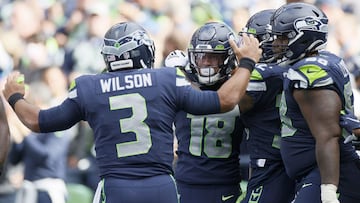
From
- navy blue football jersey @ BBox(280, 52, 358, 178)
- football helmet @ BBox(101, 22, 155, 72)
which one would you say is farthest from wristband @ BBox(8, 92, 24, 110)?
navy blue football jersey @ BBox(280, 52, 358, 178)

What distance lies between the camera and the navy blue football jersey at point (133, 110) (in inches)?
329

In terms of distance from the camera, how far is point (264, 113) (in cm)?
942

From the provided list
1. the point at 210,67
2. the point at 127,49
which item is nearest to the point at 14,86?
the point at 127,49

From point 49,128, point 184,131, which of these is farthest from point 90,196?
point 49,128

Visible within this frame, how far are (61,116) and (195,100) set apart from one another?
2.90ft

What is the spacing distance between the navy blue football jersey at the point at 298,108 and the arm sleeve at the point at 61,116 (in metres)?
1.44

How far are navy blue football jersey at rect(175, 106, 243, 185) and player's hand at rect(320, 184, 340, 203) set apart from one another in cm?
129

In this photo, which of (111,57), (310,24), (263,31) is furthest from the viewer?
(263,31)

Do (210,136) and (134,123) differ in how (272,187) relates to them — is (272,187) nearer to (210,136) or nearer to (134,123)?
(210,136)

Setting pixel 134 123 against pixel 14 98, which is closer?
pixel 134 123

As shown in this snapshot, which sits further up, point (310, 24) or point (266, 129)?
point (310, 24)

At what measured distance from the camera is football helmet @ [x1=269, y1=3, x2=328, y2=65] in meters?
8.82

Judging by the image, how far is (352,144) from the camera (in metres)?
8.74

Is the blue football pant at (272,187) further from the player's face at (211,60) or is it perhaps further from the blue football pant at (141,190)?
the blue football pant at (141,190)
